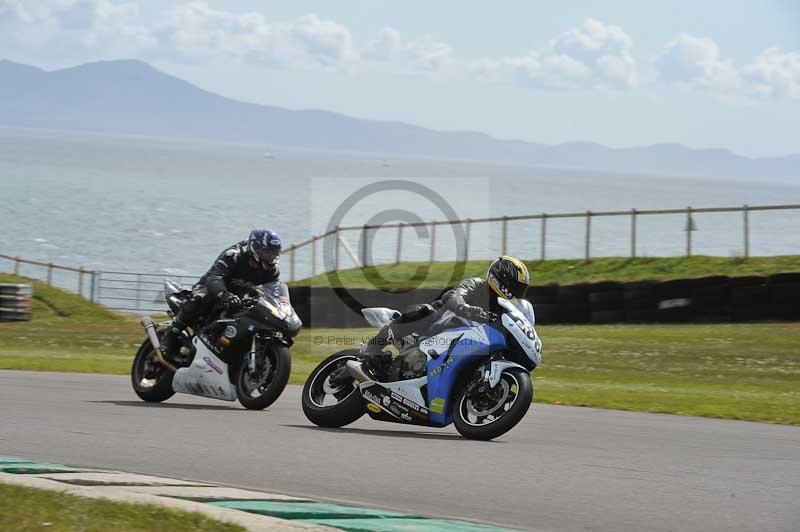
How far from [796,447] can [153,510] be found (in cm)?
607

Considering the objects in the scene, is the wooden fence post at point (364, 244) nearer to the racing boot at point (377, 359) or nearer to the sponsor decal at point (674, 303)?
the sponsor decal at point (674, 303)

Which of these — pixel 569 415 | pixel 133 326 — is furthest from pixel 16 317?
pixel 569 415

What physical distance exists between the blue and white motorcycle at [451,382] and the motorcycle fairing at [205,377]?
1622mm

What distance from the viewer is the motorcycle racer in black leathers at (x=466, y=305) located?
9664 mm

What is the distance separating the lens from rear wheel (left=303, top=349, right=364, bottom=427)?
1027 centimetres

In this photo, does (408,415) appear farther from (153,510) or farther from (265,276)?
(153,510)

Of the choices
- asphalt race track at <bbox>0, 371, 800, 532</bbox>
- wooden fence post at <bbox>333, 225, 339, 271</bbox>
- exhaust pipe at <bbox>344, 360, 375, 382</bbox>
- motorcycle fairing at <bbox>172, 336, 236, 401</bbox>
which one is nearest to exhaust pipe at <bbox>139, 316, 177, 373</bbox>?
motorcycle fairing at <bbox>172, 336, 236, 401</bbox>

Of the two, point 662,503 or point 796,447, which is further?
point 796,447

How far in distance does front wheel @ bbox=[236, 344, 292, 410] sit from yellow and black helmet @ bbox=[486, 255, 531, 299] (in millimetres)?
2559

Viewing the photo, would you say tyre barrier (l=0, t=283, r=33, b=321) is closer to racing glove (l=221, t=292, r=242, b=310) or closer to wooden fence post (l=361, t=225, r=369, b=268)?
wooden fence post (l=361, t=225, r=369, b=268)

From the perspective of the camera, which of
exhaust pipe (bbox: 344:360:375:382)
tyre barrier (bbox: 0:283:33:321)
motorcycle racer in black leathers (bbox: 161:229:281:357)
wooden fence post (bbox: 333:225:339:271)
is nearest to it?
→ exhaust pipe (bbox: 344:360:375:382)

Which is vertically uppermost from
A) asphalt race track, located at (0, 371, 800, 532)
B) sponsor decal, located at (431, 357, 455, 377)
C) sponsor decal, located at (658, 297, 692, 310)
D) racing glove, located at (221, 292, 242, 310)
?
sponsor decal, located at (658, 297, 692, 310)

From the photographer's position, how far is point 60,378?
15.3 metres

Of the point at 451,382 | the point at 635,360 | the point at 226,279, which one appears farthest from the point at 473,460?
the point at 635,360
